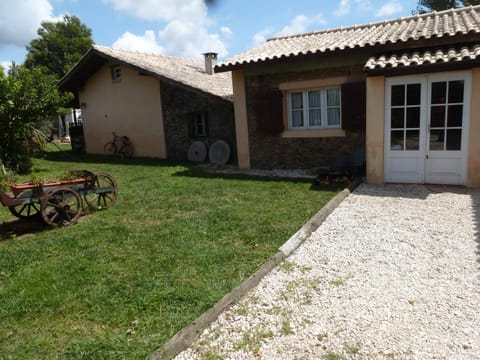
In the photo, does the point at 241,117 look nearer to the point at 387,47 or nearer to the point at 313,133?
the point at 313,133

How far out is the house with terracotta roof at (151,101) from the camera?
43.2 feet

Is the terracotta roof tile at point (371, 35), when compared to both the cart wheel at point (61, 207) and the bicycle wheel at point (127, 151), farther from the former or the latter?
the bicycle wheel at point (127, 151)

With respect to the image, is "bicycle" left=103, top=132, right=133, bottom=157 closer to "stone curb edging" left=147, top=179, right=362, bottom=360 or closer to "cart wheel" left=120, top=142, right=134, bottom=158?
"cart wheel" left=120, top=142, right=134, bottom=158

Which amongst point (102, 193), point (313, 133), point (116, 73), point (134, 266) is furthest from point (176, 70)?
point (134, 266)

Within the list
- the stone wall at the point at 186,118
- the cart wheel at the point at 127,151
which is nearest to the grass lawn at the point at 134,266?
the stone wall at the point at 186,118

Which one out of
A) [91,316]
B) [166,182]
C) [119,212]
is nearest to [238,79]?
[166,182]

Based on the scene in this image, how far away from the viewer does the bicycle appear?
16.0 metres

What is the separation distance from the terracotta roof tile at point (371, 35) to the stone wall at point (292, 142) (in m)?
0.63

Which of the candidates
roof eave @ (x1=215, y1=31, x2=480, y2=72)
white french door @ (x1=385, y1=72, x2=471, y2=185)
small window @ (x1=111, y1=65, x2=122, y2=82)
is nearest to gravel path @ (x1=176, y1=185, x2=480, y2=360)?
white french door @ (x1=385, y1=72, x2=471, y2=185)

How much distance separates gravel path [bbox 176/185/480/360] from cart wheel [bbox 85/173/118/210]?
404cm

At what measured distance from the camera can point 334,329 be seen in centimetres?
314

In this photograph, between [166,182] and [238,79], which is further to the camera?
[238,79]

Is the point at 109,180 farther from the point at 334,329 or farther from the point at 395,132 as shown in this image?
the point at 395,132

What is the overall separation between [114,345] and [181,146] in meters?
11.7
